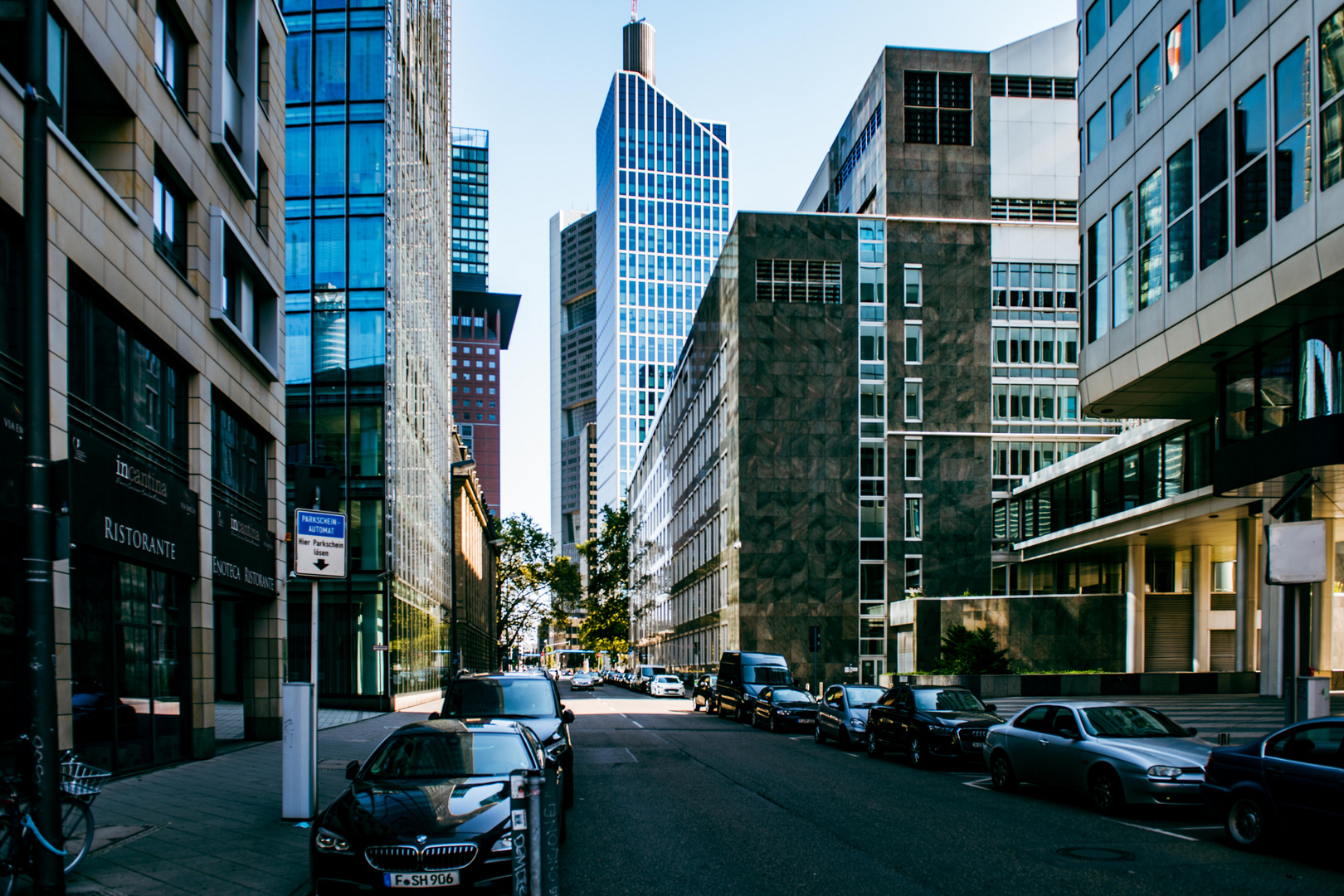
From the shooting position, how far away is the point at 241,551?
21891mm

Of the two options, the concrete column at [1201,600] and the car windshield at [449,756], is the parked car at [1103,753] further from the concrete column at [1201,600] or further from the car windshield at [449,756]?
the concrete column at [1201,600]

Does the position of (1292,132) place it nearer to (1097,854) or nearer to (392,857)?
(1097,854)

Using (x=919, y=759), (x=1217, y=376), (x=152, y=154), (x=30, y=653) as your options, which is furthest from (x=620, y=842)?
(x=1217, y=376)

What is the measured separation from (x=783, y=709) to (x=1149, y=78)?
18558 millimetres

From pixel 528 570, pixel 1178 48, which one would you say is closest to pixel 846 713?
pixel 1178 48

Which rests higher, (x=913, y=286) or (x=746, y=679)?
(x=913, y=286)

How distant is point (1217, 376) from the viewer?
2555 cm

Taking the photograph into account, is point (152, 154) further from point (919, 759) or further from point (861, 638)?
point (861, 638)

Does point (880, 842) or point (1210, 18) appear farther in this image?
point (1210, 18)

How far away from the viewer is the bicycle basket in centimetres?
879

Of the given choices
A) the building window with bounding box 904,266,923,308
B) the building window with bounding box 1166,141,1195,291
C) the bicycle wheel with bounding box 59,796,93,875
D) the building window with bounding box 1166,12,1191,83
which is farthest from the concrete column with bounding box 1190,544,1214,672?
the bicycle wheel with bounding box 59,796,93,875

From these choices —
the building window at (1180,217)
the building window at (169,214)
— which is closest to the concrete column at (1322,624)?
the building window at (1180,217)

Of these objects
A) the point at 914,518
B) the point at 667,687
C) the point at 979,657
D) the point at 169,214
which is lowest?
the point at 667,687

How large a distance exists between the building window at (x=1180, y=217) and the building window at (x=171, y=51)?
795 inches
